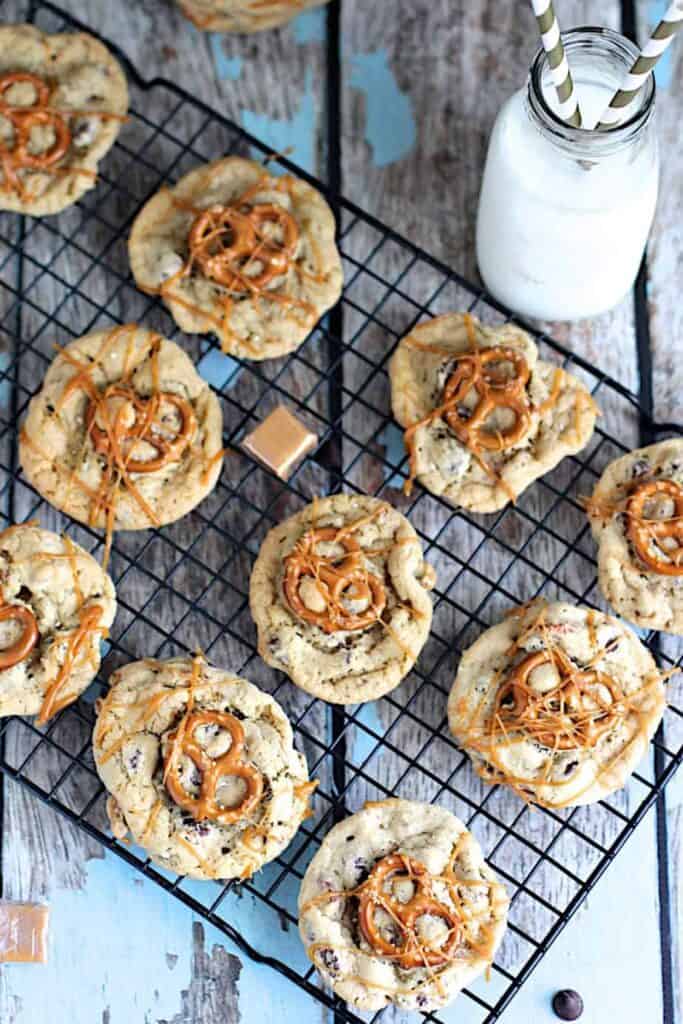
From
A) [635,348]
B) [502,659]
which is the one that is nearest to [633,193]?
[635,348]

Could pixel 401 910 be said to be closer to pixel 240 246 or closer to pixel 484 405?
pixel 484 405

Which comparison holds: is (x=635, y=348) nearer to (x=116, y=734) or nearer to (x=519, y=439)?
(x=519, y=439)

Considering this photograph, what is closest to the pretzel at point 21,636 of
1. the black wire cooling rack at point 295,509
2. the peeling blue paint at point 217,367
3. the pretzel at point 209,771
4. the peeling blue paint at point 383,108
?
the black wire cooling rack at point 295,509

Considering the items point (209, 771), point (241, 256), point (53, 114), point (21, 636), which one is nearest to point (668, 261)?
point (241, 256)

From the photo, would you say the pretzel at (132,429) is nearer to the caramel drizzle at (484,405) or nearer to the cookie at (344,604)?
the cookie at (344,604)

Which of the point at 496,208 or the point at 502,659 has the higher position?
the point at 496,208

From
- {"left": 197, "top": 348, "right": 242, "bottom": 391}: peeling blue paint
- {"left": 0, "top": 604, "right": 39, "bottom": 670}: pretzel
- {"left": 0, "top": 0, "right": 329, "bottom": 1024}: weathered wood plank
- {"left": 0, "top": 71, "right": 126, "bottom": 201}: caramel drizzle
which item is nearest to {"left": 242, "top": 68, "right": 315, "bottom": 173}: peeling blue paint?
{"left": 0, "top": 0, "right": 329, "bottom": 1024}: weathered wood plank

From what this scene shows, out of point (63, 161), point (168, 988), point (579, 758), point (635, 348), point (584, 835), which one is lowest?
point (168, 988)

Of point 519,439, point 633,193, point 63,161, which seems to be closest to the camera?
point 633,193
